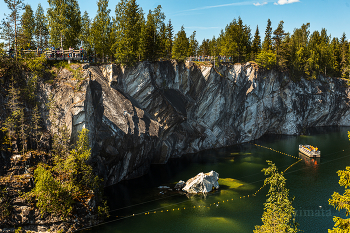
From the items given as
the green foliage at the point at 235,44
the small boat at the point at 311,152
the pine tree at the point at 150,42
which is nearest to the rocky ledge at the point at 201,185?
the pine tree at the point at 150,42

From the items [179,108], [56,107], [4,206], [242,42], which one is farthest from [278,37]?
[4,206]

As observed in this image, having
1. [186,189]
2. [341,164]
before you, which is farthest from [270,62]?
[186,189]

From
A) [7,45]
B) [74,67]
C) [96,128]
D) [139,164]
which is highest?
[7,45]

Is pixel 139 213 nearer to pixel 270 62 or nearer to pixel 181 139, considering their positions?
pixel 181 139

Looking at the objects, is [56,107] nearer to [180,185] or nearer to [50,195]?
[50,195]

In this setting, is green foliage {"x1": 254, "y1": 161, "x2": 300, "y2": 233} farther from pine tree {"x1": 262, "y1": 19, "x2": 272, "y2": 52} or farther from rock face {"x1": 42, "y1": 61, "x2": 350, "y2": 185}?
pine tree {"x1": 262, "y1": 19, "x2": 272, "y2": 52}
